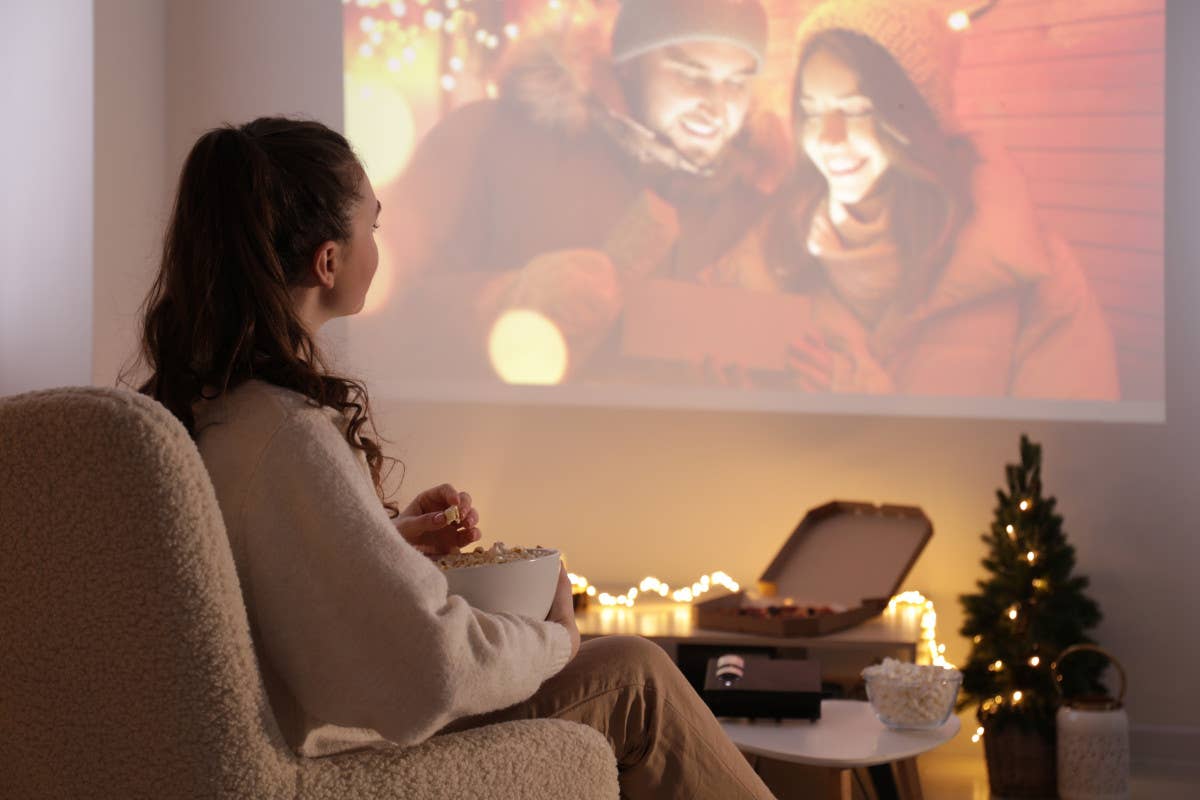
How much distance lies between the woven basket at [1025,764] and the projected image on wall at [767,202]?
817mm

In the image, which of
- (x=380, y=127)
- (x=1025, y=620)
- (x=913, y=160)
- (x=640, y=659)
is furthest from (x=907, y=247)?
(x=640, y=659)

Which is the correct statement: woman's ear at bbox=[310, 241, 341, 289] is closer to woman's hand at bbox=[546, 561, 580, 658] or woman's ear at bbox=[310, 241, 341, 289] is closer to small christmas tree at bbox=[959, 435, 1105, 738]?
woman's hand at bbox=[546, 561, 580, 658]

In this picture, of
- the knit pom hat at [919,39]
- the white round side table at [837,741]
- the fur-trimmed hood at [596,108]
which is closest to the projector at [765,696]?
the white round side table at [837,741]

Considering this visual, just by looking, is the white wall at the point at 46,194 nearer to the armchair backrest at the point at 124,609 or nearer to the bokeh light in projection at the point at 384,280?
the bokeh light in projection at the point at 384,280

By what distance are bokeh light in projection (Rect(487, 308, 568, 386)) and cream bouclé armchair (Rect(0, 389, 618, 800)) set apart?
245cm

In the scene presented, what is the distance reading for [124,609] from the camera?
111 cm

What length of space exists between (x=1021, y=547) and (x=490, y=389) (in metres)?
1.40

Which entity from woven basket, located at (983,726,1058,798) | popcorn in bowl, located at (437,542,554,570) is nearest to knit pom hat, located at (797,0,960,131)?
woven basket, located at (983,726,1058,798)

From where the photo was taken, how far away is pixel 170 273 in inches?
52.3

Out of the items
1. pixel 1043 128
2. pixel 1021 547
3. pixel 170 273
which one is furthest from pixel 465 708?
pixel 1043 128

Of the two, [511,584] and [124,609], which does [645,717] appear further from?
[124,609]

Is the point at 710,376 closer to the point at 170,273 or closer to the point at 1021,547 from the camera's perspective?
the point at 1021,547

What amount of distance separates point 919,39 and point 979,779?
1.80 m

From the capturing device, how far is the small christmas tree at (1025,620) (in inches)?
119
